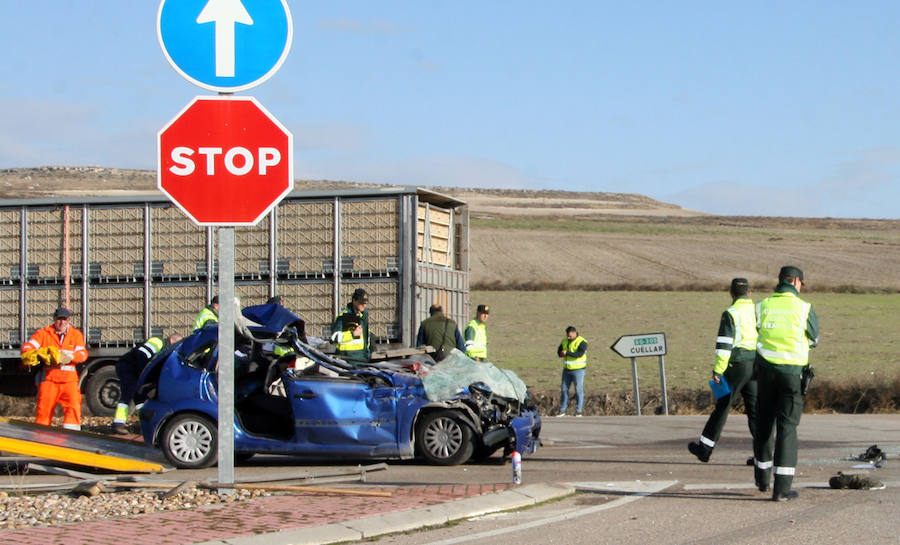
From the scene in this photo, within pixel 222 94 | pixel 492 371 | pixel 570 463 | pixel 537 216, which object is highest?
pixel 537 216

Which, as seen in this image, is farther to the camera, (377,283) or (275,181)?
(377,283)

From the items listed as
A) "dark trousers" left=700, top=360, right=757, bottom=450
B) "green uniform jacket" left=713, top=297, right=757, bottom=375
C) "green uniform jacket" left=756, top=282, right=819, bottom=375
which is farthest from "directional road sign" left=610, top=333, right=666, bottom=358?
"green uniform jacket" left=756, top=282, right=819, bottom=375

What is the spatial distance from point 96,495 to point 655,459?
597cm

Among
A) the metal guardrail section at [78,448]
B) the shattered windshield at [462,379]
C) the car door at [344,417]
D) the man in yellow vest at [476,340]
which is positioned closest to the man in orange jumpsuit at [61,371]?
the metal guardrail section at [78,448]

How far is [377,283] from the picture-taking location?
65.0ft

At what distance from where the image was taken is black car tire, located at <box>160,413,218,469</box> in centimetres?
1252

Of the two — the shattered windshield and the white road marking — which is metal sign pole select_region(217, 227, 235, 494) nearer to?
the white road marking

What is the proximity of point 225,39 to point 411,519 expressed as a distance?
10.7ft

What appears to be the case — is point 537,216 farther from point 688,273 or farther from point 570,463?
point 570,463

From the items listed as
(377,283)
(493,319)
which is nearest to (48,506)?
(377,283)

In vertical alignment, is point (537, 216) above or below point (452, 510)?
above

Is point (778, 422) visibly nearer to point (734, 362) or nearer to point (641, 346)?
point (734, 362)

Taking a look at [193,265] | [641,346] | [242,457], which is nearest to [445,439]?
[242,457]

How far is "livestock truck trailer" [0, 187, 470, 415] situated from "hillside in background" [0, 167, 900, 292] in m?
31.4
